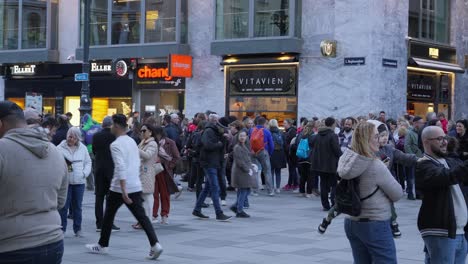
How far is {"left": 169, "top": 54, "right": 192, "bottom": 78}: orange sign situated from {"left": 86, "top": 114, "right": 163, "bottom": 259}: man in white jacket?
778 inches

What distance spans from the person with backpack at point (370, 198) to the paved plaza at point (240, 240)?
12.2 ft

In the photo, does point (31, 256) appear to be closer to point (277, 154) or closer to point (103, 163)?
point (103, 163)

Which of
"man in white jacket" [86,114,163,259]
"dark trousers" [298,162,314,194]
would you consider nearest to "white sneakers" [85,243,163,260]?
"man in white jacket" [86,114,163,259]

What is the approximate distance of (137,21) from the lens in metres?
32.4

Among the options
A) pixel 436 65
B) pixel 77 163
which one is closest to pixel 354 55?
pixel 436 65

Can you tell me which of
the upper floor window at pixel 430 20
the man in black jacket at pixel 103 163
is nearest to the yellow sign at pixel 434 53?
the upper floor window at pixel 430 20

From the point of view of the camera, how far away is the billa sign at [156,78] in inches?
1259

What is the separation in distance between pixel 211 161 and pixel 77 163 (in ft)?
10.1

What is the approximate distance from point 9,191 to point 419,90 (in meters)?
26.5

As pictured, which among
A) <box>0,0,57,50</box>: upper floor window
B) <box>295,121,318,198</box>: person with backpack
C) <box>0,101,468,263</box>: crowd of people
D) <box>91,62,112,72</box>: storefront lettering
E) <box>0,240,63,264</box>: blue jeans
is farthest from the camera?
<box>0,0,57,50</box>: upper floor window

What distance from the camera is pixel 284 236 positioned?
1258 centimetres

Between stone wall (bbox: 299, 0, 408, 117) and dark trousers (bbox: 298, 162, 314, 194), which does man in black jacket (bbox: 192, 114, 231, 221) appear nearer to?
dark trousers (bbox: 298, 162, 314, 194)

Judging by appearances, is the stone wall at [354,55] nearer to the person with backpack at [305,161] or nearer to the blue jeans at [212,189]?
the person with backpack at [305,161]

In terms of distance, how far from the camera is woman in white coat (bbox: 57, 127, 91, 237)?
A: 470 inches
